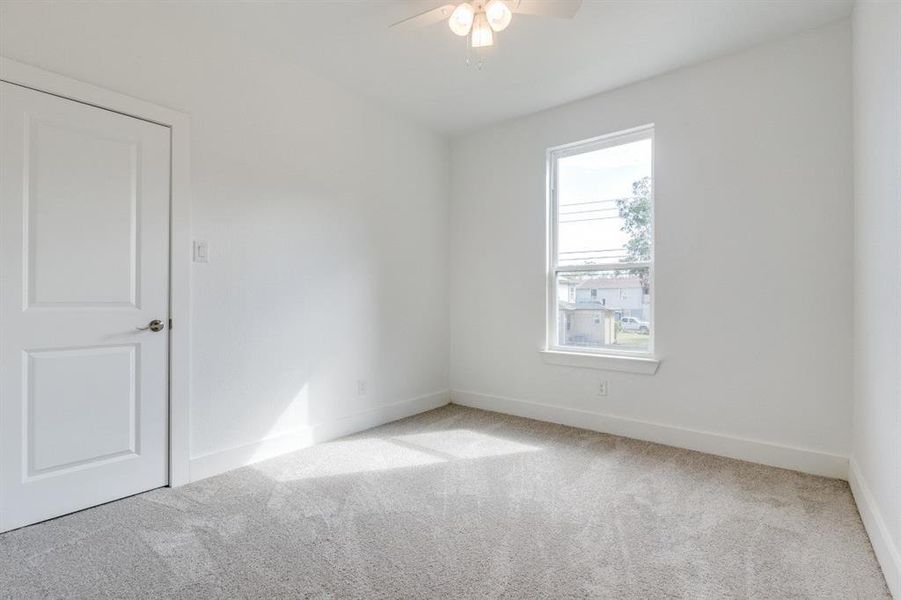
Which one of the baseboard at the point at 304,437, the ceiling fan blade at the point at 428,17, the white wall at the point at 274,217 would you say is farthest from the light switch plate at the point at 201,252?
the ceiling fan blade at the point at 428,17

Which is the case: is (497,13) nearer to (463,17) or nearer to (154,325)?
(463,17)

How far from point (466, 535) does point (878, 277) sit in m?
2.14

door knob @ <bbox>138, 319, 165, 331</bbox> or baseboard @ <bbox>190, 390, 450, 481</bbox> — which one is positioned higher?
door knob @ <bbox>138, 319, 165, 331</bbox>

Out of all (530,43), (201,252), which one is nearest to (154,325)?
(201,252)

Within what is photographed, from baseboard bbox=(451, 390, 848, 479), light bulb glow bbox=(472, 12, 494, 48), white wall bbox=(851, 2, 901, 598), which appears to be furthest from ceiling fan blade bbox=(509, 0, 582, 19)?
baseboard bbox=(451, 390, 848, 479)

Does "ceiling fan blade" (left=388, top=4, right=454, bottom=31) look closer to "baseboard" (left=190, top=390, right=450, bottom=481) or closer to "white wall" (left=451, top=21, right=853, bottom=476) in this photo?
"white wall" (left=451, top=21, right=853, bottom=476)

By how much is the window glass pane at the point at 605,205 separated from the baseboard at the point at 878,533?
177 centimetres

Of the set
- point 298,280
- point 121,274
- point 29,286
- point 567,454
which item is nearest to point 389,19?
point 298,280

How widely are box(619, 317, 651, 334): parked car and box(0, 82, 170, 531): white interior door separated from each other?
309 centimetres

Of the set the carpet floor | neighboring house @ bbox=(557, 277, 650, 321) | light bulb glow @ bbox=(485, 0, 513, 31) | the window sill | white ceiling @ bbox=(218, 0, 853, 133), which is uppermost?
white ceiling @ bbox=(218, 0, 853, 133)

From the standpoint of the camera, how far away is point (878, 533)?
5.98 ft

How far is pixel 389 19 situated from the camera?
260 centimetres

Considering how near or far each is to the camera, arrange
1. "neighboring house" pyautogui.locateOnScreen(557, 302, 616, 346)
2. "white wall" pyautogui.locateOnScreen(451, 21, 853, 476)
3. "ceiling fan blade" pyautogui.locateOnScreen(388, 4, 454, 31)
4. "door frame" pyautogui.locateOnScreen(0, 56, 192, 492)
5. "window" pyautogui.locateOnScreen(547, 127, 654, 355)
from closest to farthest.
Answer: "ceiling fan blade" pyautogui.locateOnScreen(388, 4, 454, 31)
"door frame" pyautogui.locateOnScreen(0, 56, 192, 492)
"white wall" pyautogui.locateOnScreen(451, 21, 853, 476)
"window" pyautogui.locateOnScreen(547, 127, 654, 355)
"neighboring house" pyautogui.locateOnScreen(557, 302, 616, 346)

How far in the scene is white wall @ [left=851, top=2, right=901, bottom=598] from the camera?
1.66 m
